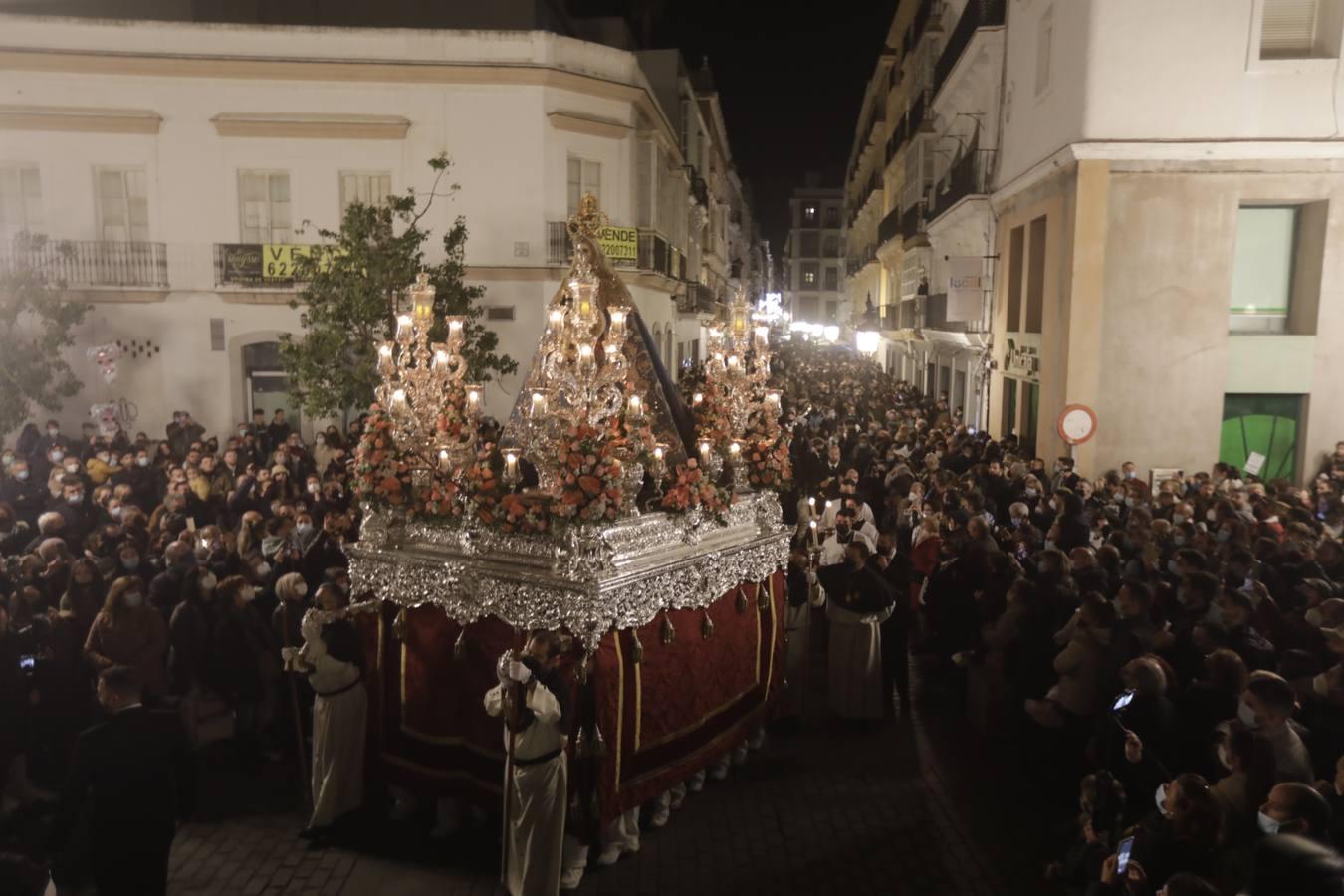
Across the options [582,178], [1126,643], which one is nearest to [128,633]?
[1126,643]

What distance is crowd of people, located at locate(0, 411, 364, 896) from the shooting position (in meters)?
4.91

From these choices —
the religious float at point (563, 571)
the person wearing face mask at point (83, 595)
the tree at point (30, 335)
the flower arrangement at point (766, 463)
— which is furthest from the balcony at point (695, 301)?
the person wearing face mask at point (83, 595)

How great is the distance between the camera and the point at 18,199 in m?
19.9

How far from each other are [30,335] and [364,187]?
6.72 metres

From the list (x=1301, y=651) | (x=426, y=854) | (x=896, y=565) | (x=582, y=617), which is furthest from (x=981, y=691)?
(x=426, y=854)

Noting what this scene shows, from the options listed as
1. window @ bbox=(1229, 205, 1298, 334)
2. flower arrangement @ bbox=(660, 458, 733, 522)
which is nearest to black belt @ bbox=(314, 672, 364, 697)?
flower arrangement @ bbox=(660, 458, 733, 522)

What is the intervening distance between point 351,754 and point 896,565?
15.6ft

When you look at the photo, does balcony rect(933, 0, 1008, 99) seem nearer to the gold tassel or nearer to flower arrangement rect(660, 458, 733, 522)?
flower arrangement rect(660, 458, 733, 522)

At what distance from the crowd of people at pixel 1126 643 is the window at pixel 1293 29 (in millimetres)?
5508

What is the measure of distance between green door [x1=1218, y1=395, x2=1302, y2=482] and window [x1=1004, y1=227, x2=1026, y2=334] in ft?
14.8

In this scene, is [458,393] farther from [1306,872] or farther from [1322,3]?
[1322,3]

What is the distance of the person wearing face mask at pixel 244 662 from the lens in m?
7.34

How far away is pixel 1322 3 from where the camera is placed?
1372cm

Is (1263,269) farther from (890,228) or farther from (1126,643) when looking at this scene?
(890,228)
